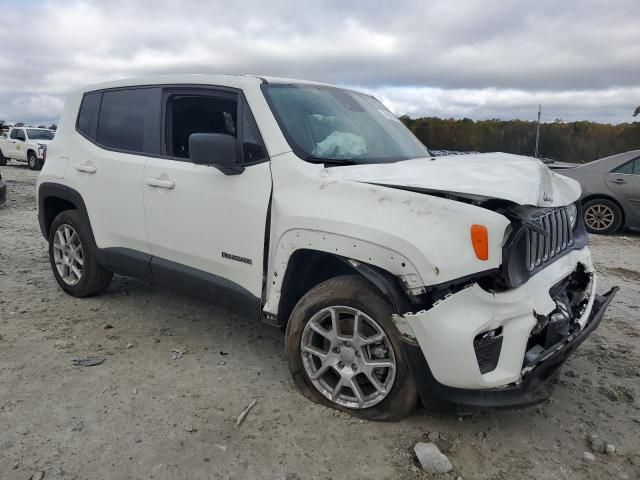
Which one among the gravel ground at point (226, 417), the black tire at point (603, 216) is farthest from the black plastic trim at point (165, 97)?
the black tire at point (603, 216)

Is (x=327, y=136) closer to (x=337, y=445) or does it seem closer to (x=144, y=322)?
(x=337, y=445)

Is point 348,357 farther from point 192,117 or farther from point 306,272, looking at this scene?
point 192,117

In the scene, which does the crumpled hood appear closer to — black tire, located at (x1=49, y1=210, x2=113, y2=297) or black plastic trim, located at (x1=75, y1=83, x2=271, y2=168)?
black plastic trim, located at (x1=75, y1=83, x2=271, y2=168)

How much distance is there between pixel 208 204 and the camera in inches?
139

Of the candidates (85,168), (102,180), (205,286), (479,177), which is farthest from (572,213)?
(85,168)

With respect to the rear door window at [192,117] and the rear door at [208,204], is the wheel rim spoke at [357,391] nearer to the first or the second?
the rear door at [208,204]

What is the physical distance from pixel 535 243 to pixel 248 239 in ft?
5.43

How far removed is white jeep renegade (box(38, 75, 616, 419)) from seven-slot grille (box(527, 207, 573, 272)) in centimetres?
2

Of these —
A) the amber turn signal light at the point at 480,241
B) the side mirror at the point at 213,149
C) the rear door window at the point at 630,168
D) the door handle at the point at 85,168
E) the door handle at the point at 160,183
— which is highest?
the side mirror at the point at 213,149

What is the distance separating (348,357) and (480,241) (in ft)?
3.25

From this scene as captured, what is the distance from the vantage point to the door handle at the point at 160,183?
148 inches

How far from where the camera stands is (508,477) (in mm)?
2590

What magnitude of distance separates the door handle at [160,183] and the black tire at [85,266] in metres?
1.02

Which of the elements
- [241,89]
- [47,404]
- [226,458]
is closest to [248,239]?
[241,89]
